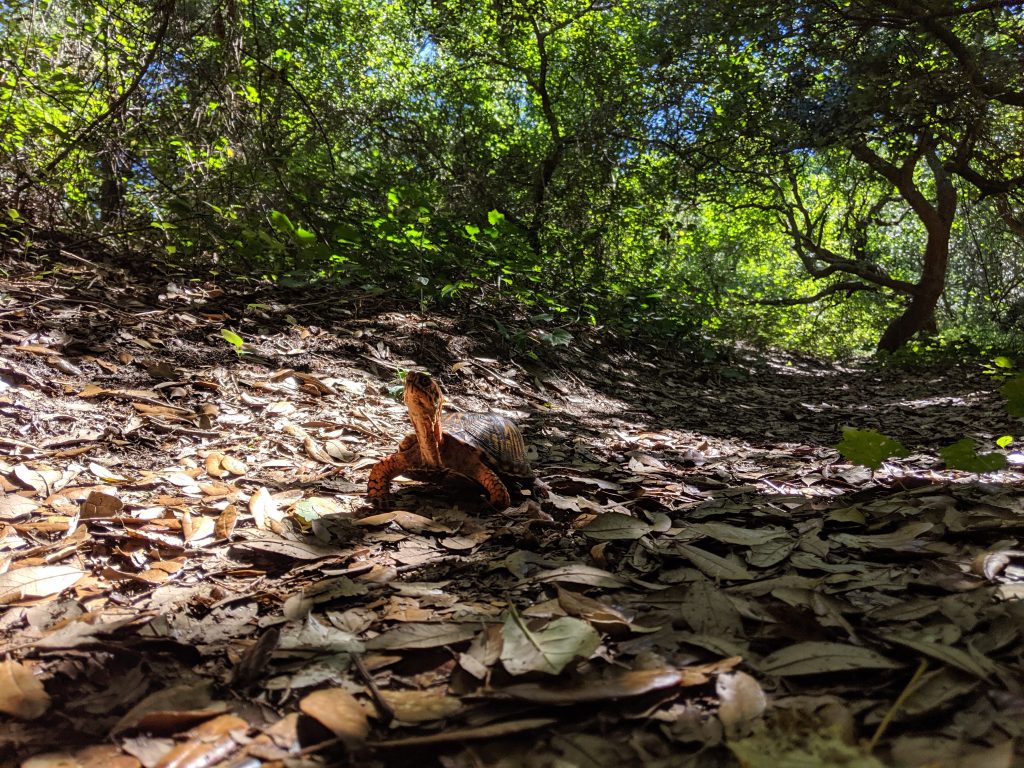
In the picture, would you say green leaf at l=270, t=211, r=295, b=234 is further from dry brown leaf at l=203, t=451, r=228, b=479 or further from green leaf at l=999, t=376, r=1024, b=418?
green leaf at l=999, t=376, r=1024, b=418

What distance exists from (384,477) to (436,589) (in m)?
0.93

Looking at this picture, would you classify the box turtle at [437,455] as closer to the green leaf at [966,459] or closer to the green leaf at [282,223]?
the green leaf at [966,459]

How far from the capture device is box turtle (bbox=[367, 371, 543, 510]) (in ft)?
8.45

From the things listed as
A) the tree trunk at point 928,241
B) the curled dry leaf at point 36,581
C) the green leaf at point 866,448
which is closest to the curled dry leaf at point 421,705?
the curled dry leaf at point 36,581

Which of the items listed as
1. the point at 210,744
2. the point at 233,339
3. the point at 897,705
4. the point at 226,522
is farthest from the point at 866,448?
the point at 233,339

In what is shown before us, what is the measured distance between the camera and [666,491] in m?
2.80

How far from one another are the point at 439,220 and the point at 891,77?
5.65 m

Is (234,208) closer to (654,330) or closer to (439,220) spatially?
(439,220)

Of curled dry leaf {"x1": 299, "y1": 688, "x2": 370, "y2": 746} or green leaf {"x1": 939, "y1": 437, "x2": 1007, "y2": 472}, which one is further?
green leaf {"x1": 939, "y1": 437, "x2": 1007, "y2": 472}

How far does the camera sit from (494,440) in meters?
2.71

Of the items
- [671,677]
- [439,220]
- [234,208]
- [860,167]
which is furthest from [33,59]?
[860,167]

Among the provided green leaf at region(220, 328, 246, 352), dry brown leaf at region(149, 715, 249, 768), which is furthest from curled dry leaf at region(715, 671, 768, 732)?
green leaf at region(220, 328, 246, 352)

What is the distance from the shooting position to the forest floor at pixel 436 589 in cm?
107

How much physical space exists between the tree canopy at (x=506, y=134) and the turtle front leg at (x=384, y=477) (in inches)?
110
